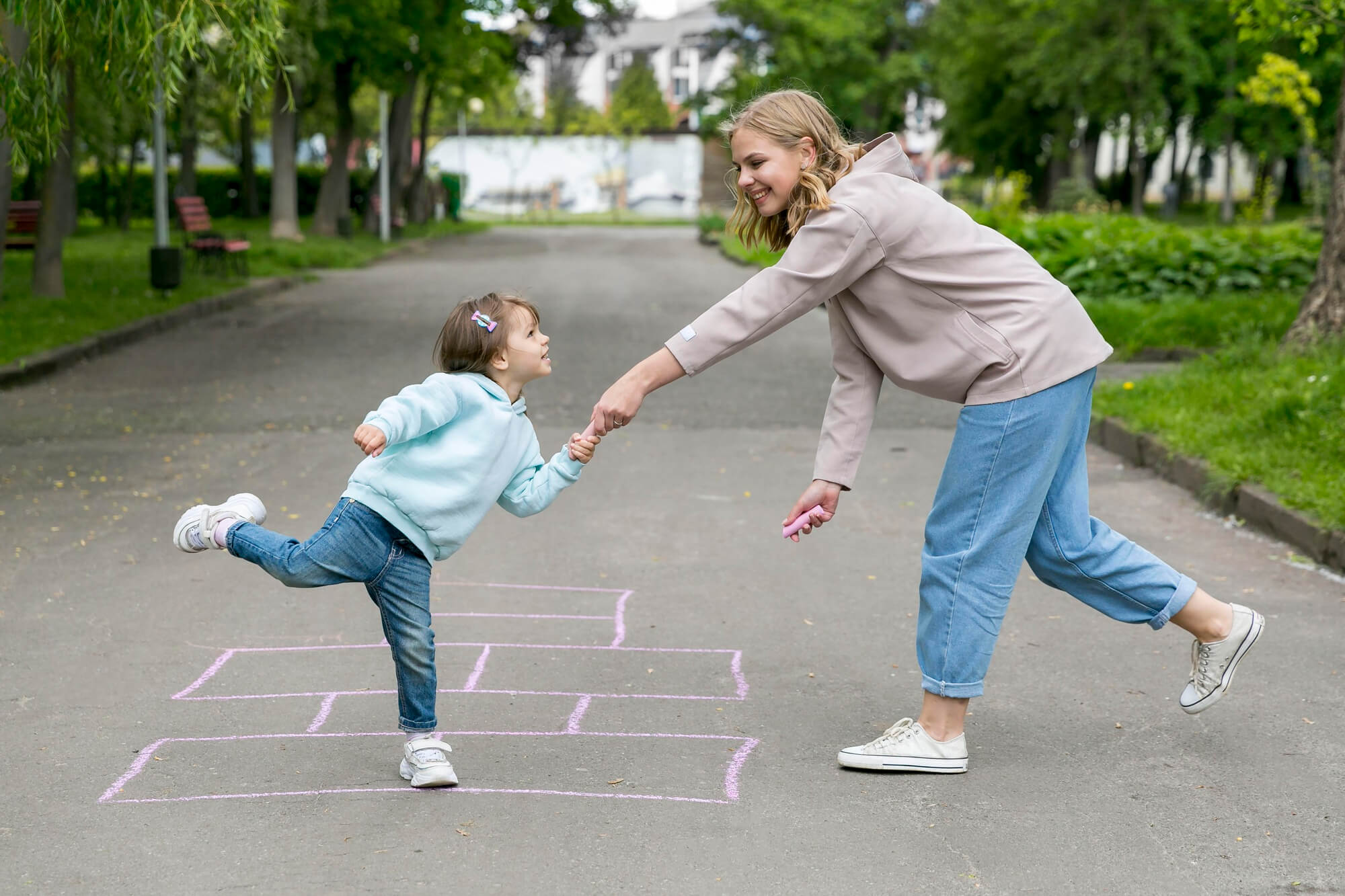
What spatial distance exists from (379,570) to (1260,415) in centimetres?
589

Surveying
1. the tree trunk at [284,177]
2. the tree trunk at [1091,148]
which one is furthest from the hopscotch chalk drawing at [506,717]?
the tree trunk at [1091,148]

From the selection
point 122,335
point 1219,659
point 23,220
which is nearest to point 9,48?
point 122,335

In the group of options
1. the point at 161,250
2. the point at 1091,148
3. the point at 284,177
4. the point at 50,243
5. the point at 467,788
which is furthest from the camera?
the point at 1091,148

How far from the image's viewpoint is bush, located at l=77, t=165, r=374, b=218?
42.0 meters

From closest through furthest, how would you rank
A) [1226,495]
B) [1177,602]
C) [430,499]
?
[430,499], [1177,602], [1226,495]

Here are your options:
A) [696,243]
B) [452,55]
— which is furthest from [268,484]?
[696,243]

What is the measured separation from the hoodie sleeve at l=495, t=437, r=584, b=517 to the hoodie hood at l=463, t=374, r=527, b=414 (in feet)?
0.34

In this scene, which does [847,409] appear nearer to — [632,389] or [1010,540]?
[1010,540]

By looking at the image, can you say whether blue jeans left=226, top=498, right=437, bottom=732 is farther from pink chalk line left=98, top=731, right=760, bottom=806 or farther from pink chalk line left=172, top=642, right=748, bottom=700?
pink chalk line left=172, top=642, right=748, bottom=700

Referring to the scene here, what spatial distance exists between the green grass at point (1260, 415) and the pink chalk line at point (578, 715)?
141 inches

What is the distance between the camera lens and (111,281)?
17828mm

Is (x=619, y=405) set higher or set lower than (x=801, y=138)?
lower

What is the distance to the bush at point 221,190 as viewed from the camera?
42000 mm

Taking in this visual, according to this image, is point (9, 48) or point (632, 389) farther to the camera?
point (9, 48)
